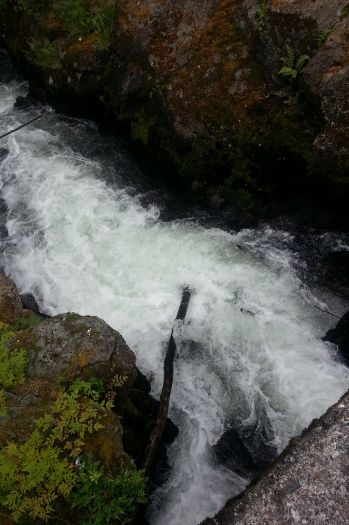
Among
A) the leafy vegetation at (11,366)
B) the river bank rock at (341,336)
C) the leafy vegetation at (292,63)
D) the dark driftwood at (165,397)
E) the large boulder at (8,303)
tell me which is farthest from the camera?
the leafy vegetation at (292,63)

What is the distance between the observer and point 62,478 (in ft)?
15.8

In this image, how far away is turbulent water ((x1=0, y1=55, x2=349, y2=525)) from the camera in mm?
7027

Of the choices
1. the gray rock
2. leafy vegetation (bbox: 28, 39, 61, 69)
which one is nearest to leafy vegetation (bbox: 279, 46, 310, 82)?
the gray rock

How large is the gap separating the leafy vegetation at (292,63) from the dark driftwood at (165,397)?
16.1 ft

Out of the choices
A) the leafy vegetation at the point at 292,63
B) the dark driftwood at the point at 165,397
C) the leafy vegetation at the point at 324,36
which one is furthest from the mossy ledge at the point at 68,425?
the leafy vegetation at the point at 324,36

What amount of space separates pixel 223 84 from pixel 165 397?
22.5 feet

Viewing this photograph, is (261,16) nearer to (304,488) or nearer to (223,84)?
(223,84)

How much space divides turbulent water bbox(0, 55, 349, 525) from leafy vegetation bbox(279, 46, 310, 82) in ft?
11.1

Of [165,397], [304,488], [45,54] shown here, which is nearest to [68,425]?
[165,397]

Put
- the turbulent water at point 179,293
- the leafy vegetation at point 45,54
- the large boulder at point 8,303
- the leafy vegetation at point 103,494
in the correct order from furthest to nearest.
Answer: the leafy vegetation at point 45,54
the turbulent water at point 179,293
the large boulder at point 8,303
the leafy vegetation at point 103,494

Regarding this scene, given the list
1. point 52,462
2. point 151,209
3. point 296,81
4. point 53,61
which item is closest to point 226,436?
point 52,462

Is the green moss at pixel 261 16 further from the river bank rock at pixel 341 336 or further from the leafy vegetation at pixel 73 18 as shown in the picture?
the river bank rock at pixel 341 336

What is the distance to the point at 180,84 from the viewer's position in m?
9.27

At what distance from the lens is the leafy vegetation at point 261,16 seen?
838 centimetres
